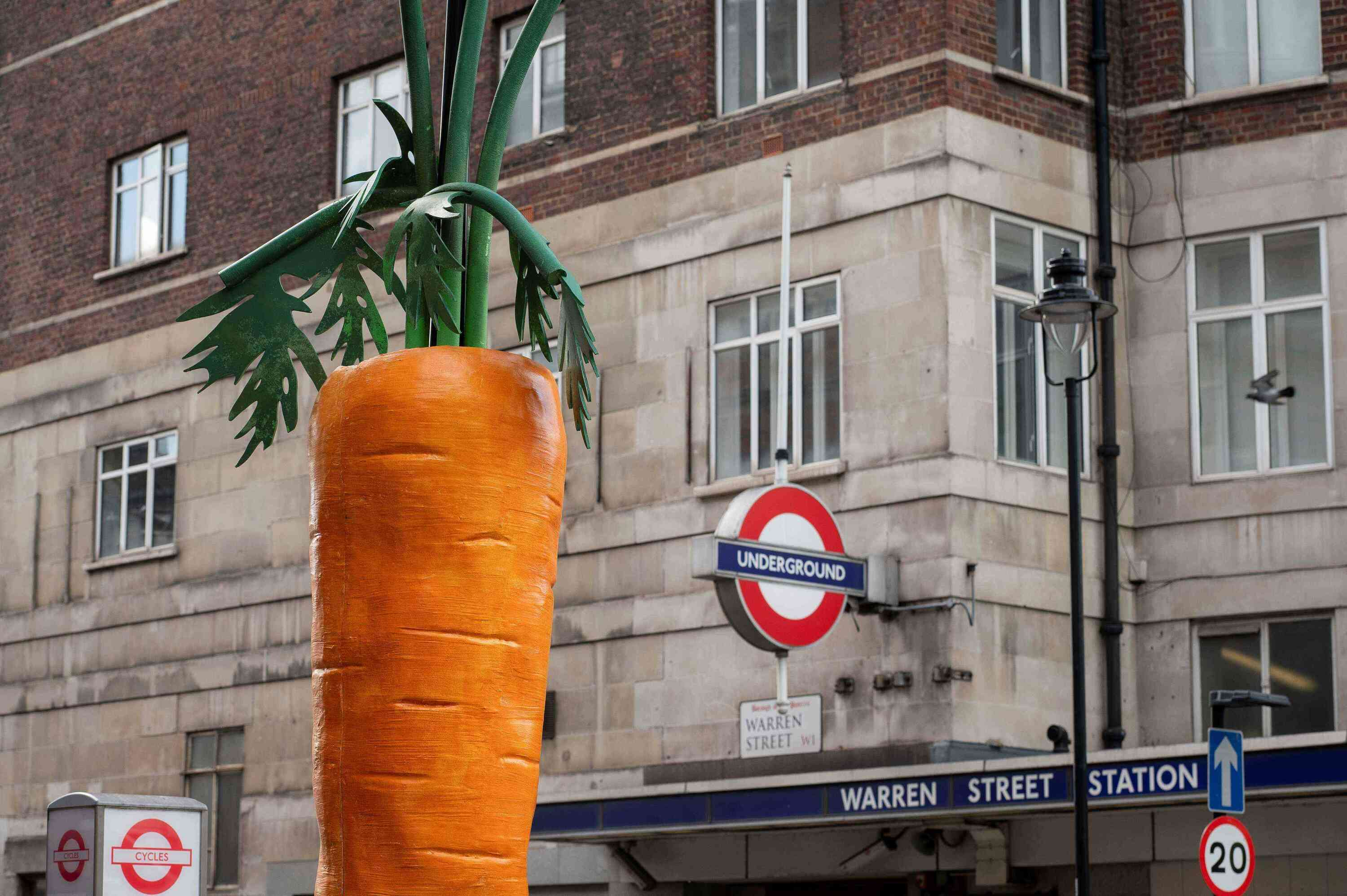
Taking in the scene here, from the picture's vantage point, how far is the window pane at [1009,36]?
20750 millimetres

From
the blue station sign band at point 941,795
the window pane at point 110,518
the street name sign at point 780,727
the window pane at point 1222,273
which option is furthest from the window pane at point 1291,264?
the window pane at point 110,518

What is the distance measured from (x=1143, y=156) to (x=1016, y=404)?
296 cm

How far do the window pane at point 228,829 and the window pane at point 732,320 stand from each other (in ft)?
28.4

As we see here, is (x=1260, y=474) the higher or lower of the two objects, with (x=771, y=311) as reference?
lower

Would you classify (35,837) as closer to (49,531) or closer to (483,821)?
(49,531)

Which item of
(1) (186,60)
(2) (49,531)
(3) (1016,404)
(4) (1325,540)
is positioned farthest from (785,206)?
(2) (49,531)

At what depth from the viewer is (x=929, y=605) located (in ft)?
62.0

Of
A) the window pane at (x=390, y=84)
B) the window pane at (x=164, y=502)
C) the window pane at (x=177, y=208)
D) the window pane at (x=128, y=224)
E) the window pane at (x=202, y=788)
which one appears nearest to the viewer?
the window pane at (x=390, y=84)

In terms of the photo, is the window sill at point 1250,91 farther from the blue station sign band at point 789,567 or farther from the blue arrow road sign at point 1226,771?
the blue arrow road sign at point 1226,771

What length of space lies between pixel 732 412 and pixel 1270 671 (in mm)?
5558

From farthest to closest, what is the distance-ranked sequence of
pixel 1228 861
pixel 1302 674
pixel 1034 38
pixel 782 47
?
pixel 782 47
pixel 1034 38
pixel 1302 674
pixel 1228 861

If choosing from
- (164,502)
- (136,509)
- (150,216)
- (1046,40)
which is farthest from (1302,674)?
(150,216)

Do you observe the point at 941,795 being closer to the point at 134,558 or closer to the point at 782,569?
the point at 782,569

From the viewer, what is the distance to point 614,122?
22.8 meters
